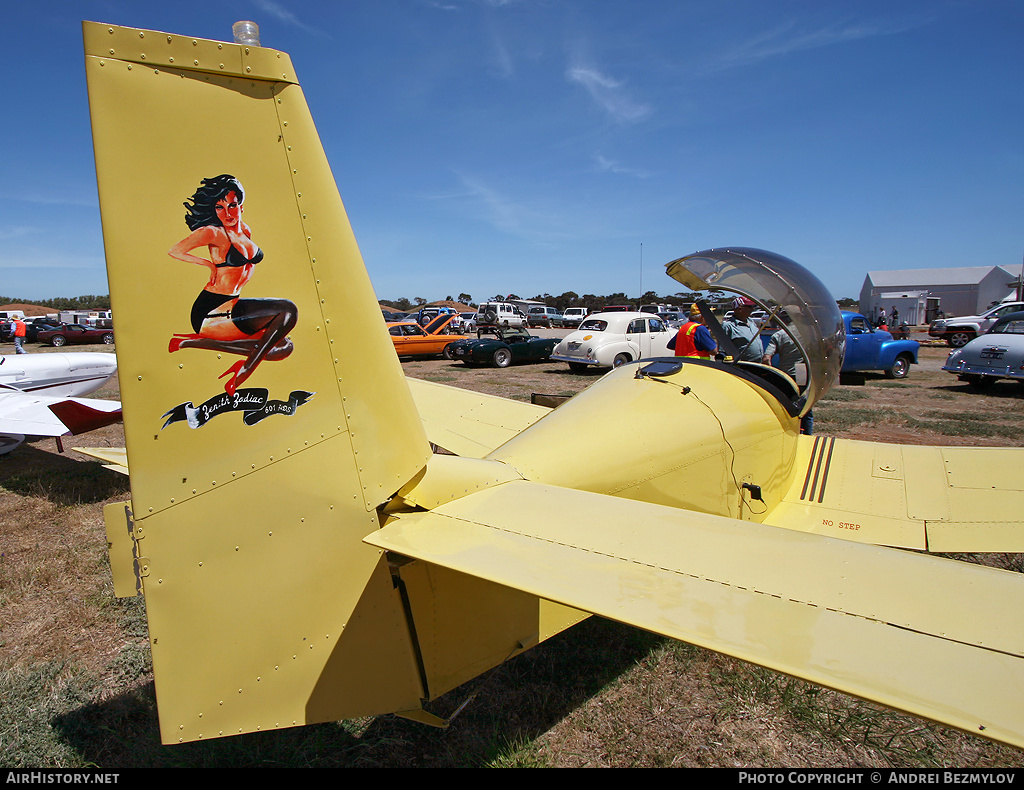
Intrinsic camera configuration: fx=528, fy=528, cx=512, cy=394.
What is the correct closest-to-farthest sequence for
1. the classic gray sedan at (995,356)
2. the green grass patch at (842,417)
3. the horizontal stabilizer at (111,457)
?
the horizontal stabilizer at (111,457) < the green grass patch at (842,417) < the classic gray sedan at (995,356)

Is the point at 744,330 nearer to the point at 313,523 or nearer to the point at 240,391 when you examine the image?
the point at 313,523

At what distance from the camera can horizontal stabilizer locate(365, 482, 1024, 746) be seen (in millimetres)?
1067

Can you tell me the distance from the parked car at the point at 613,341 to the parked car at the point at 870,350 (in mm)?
4960

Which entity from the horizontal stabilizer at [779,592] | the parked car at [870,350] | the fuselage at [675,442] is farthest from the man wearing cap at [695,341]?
the parked car at [870,350]

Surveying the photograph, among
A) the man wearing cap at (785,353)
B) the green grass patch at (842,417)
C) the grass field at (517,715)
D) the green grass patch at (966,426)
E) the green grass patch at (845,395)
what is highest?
the man wearing cap at (785,353)

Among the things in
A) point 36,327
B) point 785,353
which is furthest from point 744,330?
point 36,327

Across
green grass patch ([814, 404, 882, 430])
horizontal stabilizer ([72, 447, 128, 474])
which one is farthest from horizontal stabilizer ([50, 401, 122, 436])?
green grass patch ([814, 404, 882, 430])

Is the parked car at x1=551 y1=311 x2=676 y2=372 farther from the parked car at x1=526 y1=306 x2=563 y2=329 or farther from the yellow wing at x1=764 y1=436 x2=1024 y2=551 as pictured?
the parked car at x1=526 y1=306 x2=563 y2=329

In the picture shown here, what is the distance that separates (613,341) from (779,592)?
15062 millimetres

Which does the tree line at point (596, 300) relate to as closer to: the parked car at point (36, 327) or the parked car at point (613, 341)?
the parked car at point (613, 341)

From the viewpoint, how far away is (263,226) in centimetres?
175

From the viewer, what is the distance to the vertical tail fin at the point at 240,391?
1.57 m

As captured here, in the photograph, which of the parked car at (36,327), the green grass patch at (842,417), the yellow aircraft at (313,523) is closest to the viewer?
the yellow aircraft at (313,523)

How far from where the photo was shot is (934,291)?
5131cm
